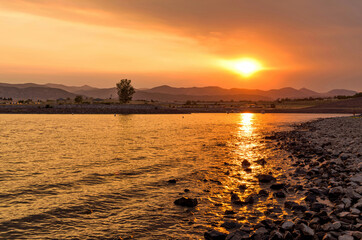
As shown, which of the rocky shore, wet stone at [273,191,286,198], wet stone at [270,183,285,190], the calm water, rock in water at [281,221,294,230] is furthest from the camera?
wet stone at [270,183,285,190]

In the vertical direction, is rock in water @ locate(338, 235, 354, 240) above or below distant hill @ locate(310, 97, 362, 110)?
below

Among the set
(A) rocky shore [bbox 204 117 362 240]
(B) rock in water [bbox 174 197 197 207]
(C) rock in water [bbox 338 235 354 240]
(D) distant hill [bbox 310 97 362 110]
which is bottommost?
(B) rock in water [bbox 174 197 197 207]

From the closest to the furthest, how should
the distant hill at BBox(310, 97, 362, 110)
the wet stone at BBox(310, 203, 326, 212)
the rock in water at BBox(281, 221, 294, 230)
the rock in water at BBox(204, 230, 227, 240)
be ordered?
the rock in water at BBox(204, 230, 227, 240)
the rock in water at BBox(281, 221, 294, 230)
the wet stone at BBox(310, 203, 326, 212)
the distant hill at BBox(310, 97, 362, 110)

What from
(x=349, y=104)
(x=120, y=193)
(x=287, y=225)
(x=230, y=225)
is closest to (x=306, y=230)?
(x=287, y=225)

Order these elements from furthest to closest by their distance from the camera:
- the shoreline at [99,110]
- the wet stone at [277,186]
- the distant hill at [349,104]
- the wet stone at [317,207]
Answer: the distant hill at [349,104], the shoreline at [99,110], the wet stone at [277,186], the wet stone at [317,207]

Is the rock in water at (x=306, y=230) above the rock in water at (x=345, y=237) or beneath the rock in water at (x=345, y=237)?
beneath

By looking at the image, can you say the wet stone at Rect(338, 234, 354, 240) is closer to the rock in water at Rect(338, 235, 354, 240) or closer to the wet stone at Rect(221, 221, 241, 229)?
the rock in water at Rect(338, 235, 354, 240)

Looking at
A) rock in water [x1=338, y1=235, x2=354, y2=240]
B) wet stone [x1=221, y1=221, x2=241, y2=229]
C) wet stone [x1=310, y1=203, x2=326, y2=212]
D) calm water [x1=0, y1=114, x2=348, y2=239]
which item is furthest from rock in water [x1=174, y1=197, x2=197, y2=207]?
rock in water [x1=338, y1=235, x2=354, y2=240]

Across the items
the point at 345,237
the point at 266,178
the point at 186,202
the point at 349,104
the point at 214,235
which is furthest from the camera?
the point at 349,104

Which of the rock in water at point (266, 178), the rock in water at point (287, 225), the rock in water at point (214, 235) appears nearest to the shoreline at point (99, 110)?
the rock in water at point (266, 178)

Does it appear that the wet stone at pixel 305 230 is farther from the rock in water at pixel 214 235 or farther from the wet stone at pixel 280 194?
the wet stone at pixel 280 194

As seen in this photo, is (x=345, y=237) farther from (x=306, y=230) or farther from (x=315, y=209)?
(x=315, y=209)

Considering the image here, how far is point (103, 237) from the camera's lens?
1039 centimetres

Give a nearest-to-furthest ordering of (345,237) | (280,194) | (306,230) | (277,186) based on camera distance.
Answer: (345,237), (306,230), (280,194), (277,186)
